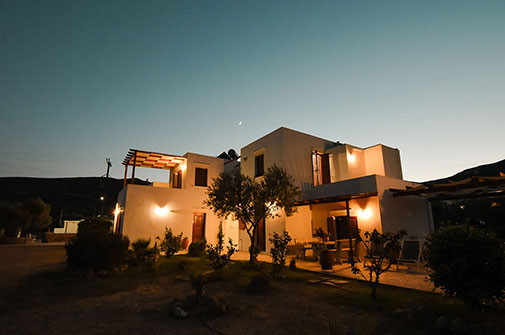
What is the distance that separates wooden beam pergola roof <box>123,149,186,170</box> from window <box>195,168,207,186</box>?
3.96ft

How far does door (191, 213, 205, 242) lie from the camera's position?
15.2m

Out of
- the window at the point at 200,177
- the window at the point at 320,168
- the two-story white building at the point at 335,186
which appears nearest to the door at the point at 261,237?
the two-story white building at the point at 335,186

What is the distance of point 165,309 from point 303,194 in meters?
9.72

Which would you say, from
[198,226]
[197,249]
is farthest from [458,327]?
[198,226]

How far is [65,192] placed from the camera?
50500mm

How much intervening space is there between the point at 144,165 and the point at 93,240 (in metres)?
10.8

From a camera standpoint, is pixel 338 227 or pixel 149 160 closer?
pixel 338 227

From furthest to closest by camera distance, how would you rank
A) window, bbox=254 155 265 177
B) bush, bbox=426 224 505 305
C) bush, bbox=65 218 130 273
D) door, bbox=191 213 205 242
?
door, bbox=191 213 205 242
window, bbox=254 155 265 177
bush, bbox=65 218 130 273
bush, bbox=426 224 505 305

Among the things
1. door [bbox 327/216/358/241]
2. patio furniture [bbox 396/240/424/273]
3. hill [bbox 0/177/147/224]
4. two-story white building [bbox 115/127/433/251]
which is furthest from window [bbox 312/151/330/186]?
hill [bbox 0/177/147/224]

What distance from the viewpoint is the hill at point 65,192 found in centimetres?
4309

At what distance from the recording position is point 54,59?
40.1 feet

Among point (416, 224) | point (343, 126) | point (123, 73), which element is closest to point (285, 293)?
point (416, 224)

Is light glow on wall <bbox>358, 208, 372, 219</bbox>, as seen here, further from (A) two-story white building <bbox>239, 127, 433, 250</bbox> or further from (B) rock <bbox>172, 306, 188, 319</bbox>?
(B) rock <bbox>172, 306, 188, 319</bbox>

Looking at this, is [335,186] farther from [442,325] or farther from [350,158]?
[442,325]
